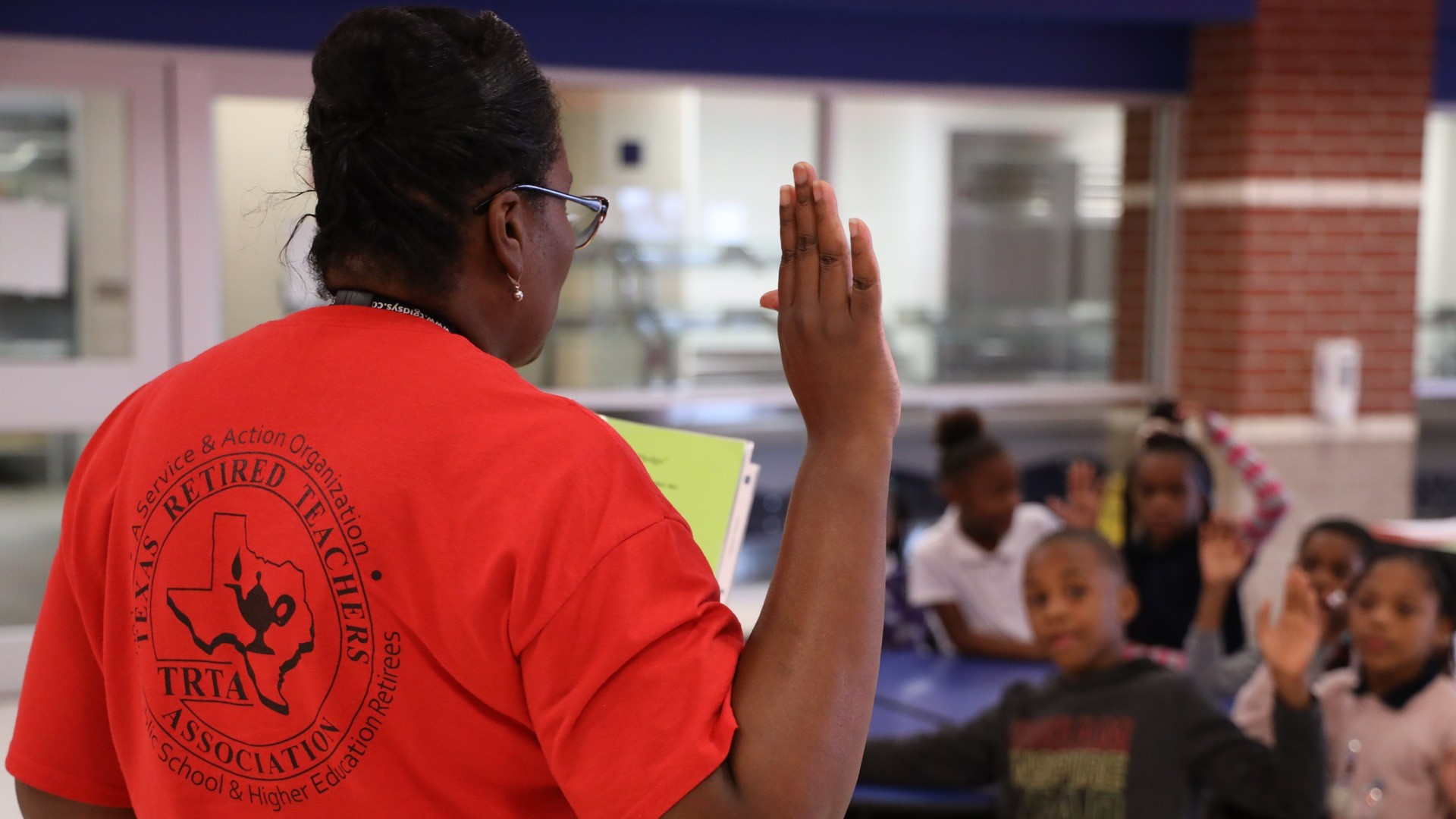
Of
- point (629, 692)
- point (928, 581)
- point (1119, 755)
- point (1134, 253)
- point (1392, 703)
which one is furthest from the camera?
point (1134, 253)

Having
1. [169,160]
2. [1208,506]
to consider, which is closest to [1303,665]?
[1208,506]

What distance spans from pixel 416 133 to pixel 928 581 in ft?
11.0

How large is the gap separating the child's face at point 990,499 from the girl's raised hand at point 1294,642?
153 cm

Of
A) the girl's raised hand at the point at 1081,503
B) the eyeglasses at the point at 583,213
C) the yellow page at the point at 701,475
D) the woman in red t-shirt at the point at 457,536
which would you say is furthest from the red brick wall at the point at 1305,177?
the woman in red t-shirt at the point at 457,536

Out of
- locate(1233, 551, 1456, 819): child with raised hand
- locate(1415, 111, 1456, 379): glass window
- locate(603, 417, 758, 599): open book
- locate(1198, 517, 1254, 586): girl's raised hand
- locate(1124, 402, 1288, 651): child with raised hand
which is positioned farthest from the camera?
locate(1415, 111, 1456, 379): glass window

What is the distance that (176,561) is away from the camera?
0.82 m

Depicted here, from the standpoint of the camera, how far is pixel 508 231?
2.75 feet

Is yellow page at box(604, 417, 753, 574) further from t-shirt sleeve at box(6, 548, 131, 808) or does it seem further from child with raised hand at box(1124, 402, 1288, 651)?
child with raised hand at box(1124, 402, 1288, 651)

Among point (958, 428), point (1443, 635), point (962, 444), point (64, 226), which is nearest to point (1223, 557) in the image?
point (1443, 635)

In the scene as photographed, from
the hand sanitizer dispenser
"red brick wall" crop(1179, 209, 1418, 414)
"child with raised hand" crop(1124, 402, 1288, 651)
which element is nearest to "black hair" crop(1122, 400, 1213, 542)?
"child with raised hand" crop(1124, 402, 1288, 651)

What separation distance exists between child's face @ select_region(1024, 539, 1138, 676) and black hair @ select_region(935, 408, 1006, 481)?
1.08m

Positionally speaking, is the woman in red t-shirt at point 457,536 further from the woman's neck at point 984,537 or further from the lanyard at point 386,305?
the woman's neck at point 984,537

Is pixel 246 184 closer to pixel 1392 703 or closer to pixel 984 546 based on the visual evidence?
pixel 984 546

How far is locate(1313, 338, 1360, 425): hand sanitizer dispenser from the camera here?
18.0 ft
